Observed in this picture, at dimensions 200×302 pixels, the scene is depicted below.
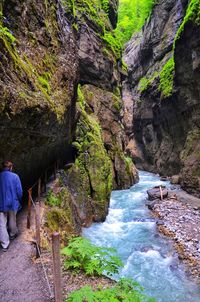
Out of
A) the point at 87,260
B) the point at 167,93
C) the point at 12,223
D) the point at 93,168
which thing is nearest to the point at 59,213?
the point at 12,223

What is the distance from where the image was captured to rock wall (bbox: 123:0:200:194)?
81.8 feet

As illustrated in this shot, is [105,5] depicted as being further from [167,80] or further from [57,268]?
[57,268]

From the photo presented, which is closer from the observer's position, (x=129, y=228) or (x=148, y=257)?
Answer: (x=148, y=257)

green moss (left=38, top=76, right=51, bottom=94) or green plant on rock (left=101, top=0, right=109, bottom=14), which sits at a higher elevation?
green plant on rock (left=101, top=0, right=109, bottom=14)

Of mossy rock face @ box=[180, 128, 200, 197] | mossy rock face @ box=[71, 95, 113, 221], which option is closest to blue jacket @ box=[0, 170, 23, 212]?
mossy rock face @ box=[71, 95, 113, 221]

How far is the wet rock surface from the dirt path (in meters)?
6.88

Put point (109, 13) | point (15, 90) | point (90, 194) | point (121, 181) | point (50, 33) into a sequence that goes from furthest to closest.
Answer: point (109, 13) < point (121, 181) < point (90, 194) < point (50, 33) < point (15, 90)

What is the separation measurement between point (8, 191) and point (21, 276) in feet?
6.87

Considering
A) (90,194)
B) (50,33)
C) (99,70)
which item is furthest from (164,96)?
(50,33)

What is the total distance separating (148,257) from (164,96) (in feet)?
81.5

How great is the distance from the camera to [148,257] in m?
12.1

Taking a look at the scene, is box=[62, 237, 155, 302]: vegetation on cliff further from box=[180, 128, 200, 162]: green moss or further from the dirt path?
box=[180, 128, 200, 162]: green moss

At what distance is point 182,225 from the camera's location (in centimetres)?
1567

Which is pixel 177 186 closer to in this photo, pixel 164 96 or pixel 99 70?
pixel 164 96
